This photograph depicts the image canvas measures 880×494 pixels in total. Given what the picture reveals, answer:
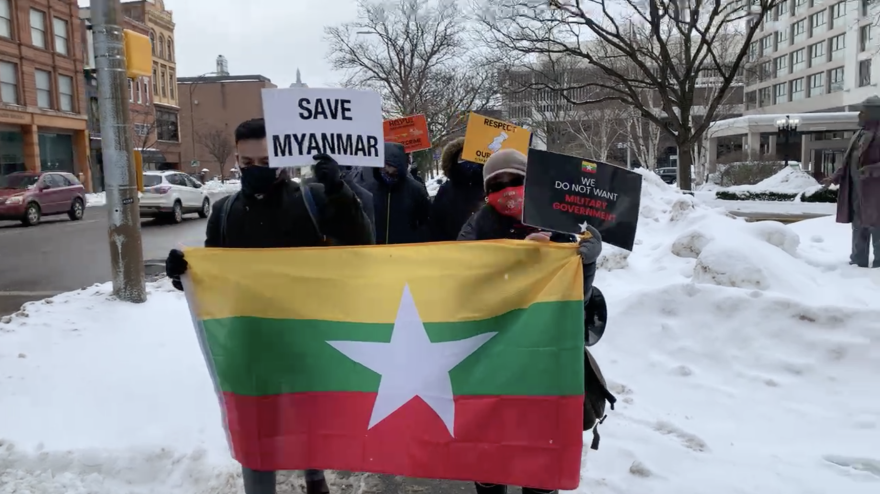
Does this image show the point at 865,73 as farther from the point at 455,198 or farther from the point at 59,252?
the point at 455,198

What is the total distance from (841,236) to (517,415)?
10.2m

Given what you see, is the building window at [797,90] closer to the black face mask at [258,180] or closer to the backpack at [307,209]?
the backpack at [307,209]

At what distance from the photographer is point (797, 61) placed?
74562mm

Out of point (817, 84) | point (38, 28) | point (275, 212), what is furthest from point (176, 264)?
point (817, 84)

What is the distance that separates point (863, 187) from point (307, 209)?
25.0 feet

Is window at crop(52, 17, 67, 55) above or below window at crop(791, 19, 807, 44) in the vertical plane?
below

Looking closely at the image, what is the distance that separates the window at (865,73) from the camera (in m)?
59.7

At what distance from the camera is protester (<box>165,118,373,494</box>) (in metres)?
3.14

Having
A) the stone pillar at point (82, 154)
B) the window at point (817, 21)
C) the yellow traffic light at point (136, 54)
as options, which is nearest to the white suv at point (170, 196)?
the yellow traffic light at point (136, 54)

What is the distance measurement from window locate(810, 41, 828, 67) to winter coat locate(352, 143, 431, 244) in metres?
75.6

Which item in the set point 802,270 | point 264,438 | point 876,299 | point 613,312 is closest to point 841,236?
point 802,270

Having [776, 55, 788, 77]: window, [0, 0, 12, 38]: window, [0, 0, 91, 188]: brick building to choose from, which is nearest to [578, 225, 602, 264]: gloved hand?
[0, 0, 91, 188]: brick building

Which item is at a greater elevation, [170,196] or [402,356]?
[170,196]

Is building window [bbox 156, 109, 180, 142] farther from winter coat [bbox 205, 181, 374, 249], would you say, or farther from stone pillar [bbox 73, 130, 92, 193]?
winter coat [bbox 205, 181, 374, 249]
